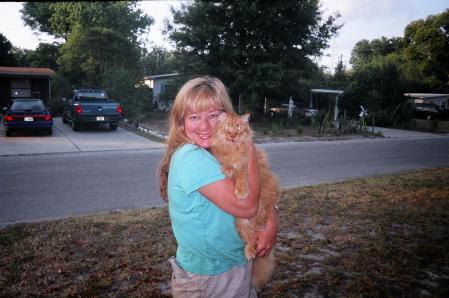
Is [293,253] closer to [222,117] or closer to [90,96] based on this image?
[222,117]

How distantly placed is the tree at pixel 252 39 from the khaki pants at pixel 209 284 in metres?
20.2

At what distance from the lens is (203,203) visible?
6.17ft

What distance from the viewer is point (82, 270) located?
4277 millimetres

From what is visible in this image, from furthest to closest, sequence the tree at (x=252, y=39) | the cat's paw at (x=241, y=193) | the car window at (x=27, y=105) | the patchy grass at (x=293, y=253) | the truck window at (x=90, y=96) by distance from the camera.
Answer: the tree at (x=252, y=39)
the truck window at (x=90, y=96)
the car window at (x=27, y=105)
the patchy grass at (x=293, y=253)
the cat's paw at (x=241, y=193)

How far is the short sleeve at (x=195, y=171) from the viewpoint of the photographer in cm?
180

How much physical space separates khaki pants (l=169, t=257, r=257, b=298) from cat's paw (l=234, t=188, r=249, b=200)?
453 millimetres

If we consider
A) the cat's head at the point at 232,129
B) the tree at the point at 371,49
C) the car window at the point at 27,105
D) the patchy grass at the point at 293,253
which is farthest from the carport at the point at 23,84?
the tree at the point at 371,49

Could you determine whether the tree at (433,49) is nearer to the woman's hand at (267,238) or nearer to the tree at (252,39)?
the tree at (252,39)

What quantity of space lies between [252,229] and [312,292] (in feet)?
7.14

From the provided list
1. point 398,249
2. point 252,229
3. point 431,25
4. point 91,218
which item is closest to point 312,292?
point 398,249

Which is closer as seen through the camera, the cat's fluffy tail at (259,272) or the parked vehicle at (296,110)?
the cat's fluffy tail at (259,272)

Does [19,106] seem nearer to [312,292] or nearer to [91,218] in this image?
[91,218]

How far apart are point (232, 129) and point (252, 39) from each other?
70.7ft

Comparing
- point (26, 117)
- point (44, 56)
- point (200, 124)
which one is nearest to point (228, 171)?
point (200, 124)
